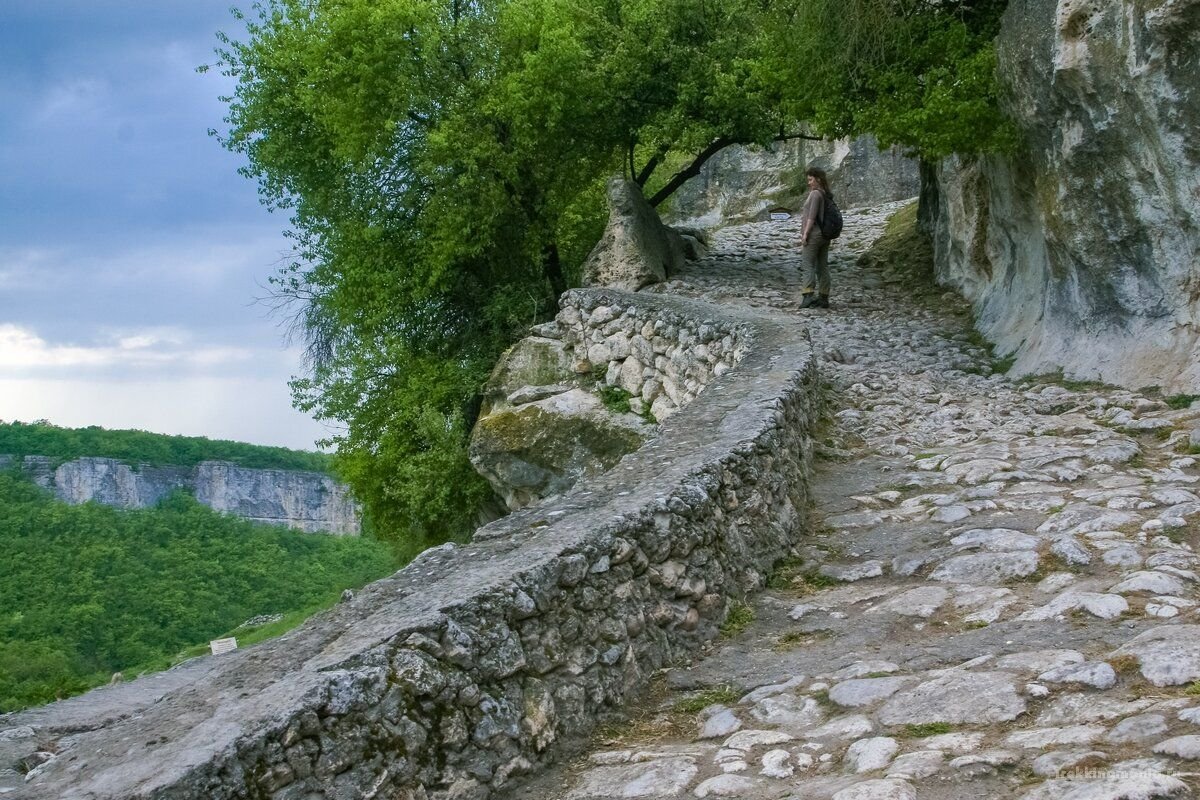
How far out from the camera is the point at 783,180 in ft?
114

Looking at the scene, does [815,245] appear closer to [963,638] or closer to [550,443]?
[550,443]

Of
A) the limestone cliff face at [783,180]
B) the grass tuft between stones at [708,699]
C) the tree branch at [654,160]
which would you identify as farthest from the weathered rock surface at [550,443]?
the limestone cliff face at [783,180]

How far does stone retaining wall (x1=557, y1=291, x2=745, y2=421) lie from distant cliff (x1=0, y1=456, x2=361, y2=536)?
A: 155ft

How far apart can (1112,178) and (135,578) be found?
153ft

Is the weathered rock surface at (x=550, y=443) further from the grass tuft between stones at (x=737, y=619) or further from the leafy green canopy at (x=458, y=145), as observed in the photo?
the grass tuft between stones at (x=737, y=619)

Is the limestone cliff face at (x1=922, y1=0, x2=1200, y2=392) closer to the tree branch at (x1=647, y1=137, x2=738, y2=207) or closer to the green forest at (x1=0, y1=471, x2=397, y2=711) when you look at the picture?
the tree branch at (x1=647, y1=137, x2=738, y2=207)

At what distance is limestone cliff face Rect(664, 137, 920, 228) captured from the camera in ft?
107

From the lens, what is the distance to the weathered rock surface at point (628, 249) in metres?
19.3

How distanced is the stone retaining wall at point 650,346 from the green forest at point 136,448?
52055 mm

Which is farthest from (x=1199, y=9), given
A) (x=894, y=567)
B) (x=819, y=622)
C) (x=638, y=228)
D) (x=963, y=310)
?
(x=638, y=228)

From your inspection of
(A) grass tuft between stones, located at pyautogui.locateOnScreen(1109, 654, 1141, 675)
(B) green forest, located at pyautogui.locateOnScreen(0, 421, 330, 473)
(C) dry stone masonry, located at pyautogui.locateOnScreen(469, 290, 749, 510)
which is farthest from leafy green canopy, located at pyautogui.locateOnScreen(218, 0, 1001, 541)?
(B) green forest, located at pyautogui.locateOnScreen(0, 421, 330, 473)

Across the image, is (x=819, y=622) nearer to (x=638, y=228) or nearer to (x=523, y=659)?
(x=523, y=659)

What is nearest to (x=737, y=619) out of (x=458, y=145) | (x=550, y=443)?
(x=550, y=443)

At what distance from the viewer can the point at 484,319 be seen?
20172mm
